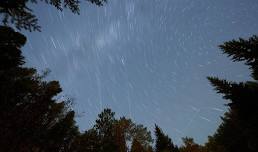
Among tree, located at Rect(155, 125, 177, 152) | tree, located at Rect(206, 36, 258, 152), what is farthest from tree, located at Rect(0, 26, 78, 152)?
tree, located at Rect(155, 125, 177, 152)

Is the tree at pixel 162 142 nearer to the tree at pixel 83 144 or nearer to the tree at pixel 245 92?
the tree at pixel 83 144

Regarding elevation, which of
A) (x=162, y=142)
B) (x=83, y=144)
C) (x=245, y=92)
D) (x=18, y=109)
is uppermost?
(x=162, y=142)

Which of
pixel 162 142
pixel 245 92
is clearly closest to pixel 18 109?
pixel 245 92

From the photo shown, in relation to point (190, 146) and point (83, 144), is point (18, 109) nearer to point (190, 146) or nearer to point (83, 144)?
point (83, 144)

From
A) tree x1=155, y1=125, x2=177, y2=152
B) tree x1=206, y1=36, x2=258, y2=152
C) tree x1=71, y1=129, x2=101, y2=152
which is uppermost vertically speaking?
tree x1=155, y1=125, x2=177, y2=152

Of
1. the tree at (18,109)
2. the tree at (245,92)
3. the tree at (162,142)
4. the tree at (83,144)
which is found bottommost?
the tree at (245,92)

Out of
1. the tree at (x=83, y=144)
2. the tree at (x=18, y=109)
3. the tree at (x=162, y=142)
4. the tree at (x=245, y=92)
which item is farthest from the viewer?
the tree at (x=162, y=142)

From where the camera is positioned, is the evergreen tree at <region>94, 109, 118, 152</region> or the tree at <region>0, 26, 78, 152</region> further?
the evergreen tree at <region>94, 109, 118, 152</region>

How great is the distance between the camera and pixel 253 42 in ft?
16.6

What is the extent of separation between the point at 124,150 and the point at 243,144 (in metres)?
23.8

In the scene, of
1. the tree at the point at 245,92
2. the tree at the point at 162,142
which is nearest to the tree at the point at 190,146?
the tree at the point at 162,142

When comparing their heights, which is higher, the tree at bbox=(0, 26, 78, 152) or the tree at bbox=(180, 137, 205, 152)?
the tree at bbox=(180, 137, 205, 152)

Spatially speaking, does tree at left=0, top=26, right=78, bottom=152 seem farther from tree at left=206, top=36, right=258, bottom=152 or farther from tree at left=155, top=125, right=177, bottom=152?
tree at left=155, top=125, right=177, bottom=152

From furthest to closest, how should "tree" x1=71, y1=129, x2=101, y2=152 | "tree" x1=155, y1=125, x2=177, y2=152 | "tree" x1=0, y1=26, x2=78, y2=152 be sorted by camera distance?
"tree" x1=155, y1=125, x2=177, y2=152 → "tree" x1=71, y1=129, x2=101, y2=152 → "tree" x1=0, y1=26, x2=78, y2=152
